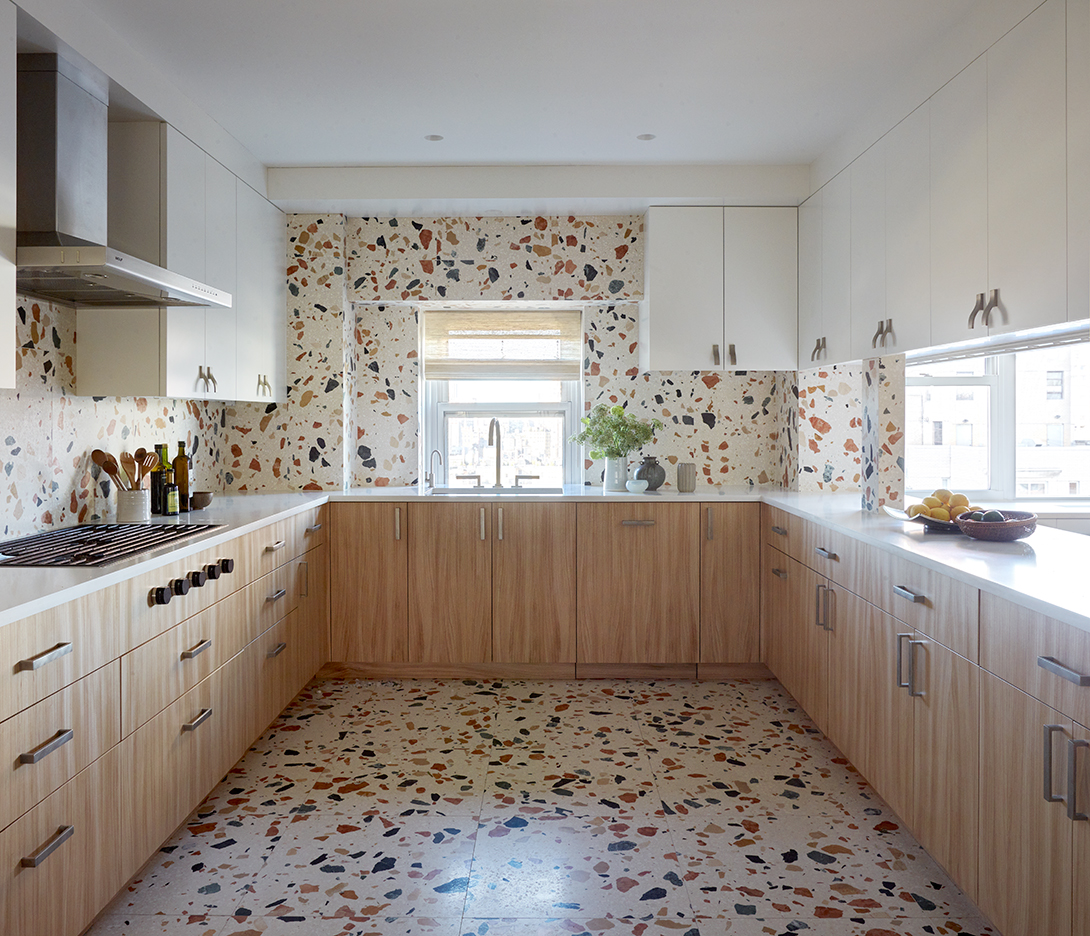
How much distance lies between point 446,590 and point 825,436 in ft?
6.87

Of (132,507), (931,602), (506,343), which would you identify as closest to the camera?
A: (931,602)

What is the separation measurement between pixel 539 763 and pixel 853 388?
2.56 meters

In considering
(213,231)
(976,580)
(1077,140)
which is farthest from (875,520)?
(213,231)

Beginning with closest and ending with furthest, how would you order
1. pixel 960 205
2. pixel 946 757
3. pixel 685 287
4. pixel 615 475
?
pixel 946 757
pixel 960 205
pixel 685 287
pixel 615 475

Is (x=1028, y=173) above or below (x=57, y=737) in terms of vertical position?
above

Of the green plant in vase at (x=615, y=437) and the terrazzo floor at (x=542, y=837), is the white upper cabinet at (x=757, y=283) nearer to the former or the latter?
the green plant in vase at (x=615, y=437)

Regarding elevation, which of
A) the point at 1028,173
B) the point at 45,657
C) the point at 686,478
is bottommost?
the point at 45,657

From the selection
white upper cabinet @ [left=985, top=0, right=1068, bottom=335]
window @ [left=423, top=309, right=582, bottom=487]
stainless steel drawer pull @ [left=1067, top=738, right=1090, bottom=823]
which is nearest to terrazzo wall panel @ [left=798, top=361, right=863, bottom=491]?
window @ [left=423, top=309, right=582, bottom=487]

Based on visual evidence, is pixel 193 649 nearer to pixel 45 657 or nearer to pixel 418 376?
pixel 45 657

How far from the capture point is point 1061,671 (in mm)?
1532

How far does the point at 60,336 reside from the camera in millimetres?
2920

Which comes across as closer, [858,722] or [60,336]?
[858,722]

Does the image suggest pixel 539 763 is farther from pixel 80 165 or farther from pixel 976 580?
pixel 80 165

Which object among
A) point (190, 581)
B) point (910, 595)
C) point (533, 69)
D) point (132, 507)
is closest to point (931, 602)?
point (910, 595)
